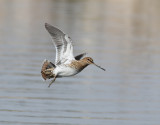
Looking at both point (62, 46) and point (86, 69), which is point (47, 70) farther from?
point (86, 69)

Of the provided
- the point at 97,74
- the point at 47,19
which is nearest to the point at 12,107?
the point at 97,74

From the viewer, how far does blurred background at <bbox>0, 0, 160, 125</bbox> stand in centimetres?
1205

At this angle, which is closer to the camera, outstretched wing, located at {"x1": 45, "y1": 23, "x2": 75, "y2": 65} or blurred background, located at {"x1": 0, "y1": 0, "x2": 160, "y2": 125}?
outstretched wing, located at {"x1": 45, "y1": 23, "x2": 75, "y2": 65}

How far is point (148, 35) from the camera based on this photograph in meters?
23.4

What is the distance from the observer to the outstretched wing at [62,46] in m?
11.7

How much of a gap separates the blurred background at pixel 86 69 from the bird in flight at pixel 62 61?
2.42ft

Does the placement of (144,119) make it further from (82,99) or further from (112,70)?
(112,70)

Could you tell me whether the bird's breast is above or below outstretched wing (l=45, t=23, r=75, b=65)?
below

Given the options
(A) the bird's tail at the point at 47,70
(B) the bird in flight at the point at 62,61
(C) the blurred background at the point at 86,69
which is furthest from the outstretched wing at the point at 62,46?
(C) the blurred background at the point at 86,69

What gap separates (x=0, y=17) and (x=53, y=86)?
38.9ft

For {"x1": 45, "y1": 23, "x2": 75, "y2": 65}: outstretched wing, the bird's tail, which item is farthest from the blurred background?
{"x1": 45, "y1": 23, "x2": 75, "y2": 65}: outstretched wing

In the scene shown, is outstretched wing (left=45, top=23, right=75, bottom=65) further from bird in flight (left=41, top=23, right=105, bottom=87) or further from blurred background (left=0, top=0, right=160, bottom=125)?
blurred background (left=0, top=0, right=160, bottom=125)

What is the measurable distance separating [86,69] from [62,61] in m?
5.33

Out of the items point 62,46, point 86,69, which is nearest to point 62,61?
point 62,46
